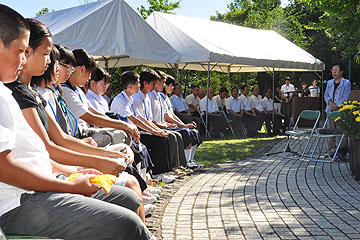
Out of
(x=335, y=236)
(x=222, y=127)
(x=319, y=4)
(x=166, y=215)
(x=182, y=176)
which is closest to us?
(x=335, y=236)

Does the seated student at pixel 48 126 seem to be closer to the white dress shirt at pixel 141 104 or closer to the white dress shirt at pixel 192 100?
the white dress shirt at pixel 141 104

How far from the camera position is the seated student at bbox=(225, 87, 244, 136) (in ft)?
59.2

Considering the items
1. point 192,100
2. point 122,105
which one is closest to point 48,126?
point 122,105

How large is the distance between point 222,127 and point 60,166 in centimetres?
1483

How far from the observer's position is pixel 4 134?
6.76ft

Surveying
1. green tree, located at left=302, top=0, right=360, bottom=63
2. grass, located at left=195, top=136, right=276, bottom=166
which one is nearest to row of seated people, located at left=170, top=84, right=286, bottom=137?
grass, located at left=195, top=136, right=276, bottom=166

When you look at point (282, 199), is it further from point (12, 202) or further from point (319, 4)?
point (319, 4)

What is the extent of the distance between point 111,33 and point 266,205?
22.7 ft

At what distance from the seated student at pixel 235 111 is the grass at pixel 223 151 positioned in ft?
9.06

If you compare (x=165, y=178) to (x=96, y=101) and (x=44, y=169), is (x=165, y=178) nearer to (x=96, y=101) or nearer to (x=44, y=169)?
(x=96, y=101)

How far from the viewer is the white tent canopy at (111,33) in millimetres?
11344

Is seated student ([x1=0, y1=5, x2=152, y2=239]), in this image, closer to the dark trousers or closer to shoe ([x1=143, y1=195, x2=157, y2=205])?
shoe ([x1=143, y1=195, x2=157, y2=205])

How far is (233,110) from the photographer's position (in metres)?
18.2

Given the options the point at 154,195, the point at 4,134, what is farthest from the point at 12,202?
the point at 154,195
